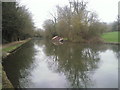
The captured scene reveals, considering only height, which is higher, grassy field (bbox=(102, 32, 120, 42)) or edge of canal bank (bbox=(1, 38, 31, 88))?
grassy field (bbox=(102, 32, 120, 42))

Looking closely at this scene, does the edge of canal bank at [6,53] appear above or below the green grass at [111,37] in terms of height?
below

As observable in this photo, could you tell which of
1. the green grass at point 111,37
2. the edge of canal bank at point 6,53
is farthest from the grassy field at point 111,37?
the edge of canal bank at point 6,53

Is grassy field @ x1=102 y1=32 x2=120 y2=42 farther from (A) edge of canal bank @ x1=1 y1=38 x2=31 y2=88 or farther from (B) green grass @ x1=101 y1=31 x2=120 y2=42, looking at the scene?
(A) edge of canal bank @ x1=1 y1=38 x2=31 y2=88

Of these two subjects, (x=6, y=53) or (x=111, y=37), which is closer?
(x=6, y=53)

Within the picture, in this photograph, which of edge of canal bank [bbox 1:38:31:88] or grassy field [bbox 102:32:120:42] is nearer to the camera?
edge of canal bank [bbox 1:38:31:88]

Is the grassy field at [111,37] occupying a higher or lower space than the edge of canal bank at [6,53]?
higher

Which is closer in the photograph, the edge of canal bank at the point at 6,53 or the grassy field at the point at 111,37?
the edge of canal bank at the point at 6,53

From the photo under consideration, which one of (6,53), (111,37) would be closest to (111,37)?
(111,37)

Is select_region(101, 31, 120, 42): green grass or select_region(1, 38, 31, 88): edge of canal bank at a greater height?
select_region(101, 31, 120, 42): green grass

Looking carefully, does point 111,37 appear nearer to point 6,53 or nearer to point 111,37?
point 111,37

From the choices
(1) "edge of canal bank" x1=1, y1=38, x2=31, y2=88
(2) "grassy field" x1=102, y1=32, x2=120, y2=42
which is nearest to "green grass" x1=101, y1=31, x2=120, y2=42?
(2) "grassy field" x1=102, y1=32, x2=120, y2=42

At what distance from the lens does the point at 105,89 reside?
6191 millimetres

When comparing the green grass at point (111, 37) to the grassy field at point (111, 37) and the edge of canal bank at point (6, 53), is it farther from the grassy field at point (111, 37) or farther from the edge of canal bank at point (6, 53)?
the edge of canal bank at point (6, 53)

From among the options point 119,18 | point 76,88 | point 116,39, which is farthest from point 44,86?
point 119,18
